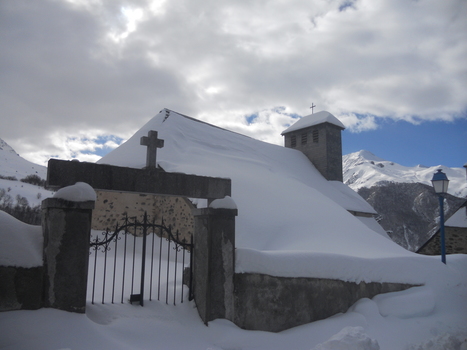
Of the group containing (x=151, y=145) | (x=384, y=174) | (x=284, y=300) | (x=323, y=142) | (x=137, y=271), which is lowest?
(x=284, y=300)

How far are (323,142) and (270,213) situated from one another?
1320 cm

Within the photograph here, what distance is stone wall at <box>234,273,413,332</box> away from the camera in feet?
18.5

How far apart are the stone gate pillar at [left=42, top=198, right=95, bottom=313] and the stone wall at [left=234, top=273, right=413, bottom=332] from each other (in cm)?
232

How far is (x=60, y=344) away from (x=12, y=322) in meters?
0.58

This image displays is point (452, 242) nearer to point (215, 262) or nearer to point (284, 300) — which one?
point (284, 300)

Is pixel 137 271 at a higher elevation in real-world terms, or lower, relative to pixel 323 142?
lower

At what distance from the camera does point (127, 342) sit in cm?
450

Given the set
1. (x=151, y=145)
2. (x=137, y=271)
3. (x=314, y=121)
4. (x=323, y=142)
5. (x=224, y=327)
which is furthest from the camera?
(x=314, y=121)

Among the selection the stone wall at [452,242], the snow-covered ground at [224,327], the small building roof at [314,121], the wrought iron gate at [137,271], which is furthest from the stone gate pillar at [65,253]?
the small building roof at [314,121]

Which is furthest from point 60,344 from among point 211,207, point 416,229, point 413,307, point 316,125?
point 416,229

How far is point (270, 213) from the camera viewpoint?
35.9ft

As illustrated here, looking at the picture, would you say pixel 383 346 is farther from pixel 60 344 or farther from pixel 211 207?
pixel 60 344

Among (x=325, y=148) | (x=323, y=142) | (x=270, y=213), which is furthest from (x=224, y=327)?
(x=323, y=142)

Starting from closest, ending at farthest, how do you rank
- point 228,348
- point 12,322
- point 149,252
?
point 12,322 < point 228,348 < point 149,252
